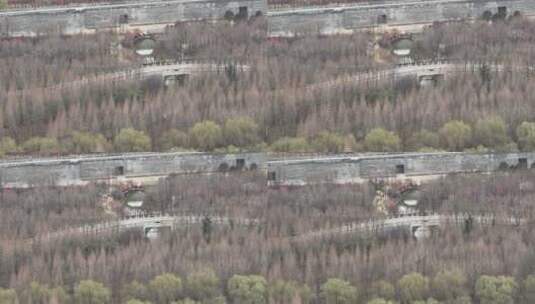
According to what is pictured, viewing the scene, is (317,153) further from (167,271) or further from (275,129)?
(167,271)

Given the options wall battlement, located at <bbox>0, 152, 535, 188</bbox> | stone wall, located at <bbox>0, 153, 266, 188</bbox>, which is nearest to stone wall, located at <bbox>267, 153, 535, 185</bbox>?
wall battlement, located at <bbox>0, 152, 535, 188</bbox>

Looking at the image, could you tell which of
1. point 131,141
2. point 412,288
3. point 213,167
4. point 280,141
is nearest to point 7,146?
point 131,141

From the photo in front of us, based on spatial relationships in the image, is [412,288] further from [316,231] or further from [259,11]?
[259,11]

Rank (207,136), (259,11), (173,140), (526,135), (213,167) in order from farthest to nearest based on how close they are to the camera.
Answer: (259,11) → (526,135) → (173,140) → (207,136) → (213,167)

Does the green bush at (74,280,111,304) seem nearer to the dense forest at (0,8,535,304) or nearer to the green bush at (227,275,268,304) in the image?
the dense forest at (0,8,535,304)

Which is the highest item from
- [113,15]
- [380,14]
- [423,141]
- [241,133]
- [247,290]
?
[113,15]

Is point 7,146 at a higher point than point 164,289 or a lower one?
higher

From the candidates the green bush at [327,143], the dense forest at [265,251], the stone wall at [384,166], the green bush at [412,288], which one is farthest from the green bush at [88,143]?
the green bush at [412,288]
